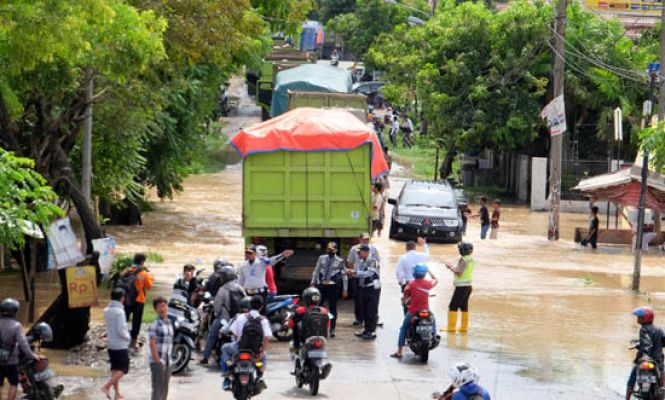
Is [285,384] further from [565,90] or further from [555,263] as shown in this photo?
[565,90]

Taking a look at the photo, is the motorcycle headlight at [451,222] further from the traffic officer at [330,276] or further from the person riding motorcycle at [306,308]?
the person riding motorcycle at [306,308]

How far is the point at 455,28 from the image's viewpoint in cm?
4356

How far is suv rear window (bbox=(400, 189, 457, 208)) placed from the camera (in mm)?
32062

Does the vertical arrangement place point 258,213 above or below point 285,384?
above

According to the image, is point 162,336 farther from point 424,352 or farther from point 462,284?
point 462,284

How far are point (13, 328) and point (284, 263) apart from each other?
8771 millimetres

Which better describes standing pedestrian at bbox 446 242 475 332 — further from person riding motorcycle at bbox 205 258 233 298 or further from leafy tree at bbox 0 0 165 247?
leafy tree at bbox 0 0 165 247

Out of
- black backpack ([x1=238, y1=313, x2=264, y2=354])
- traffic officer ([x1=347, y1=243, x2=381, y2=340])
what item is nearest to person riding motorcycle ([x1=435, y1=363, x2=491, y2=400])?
black backpack ([x1=238, y1=313, x2=264, y2=354])

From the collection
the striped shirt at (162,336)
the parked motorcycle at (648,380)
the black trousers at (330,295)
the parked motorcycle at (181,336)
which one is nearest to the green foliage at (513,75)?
the black trousers at (330,295)

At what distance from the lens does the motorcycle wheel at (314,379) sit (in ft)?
49.6

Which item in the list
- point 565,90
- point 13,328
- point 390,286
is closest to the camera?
point 13,328

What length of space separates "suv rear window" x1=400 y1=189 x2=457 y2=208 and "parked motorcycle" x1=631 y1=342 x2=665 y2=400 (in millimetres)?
17453

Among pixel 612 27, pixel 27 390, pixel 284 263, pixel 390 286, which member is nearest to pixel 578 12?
pixel 612 27

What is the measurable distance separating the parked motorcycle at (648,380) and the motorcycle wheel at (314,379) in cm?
387
